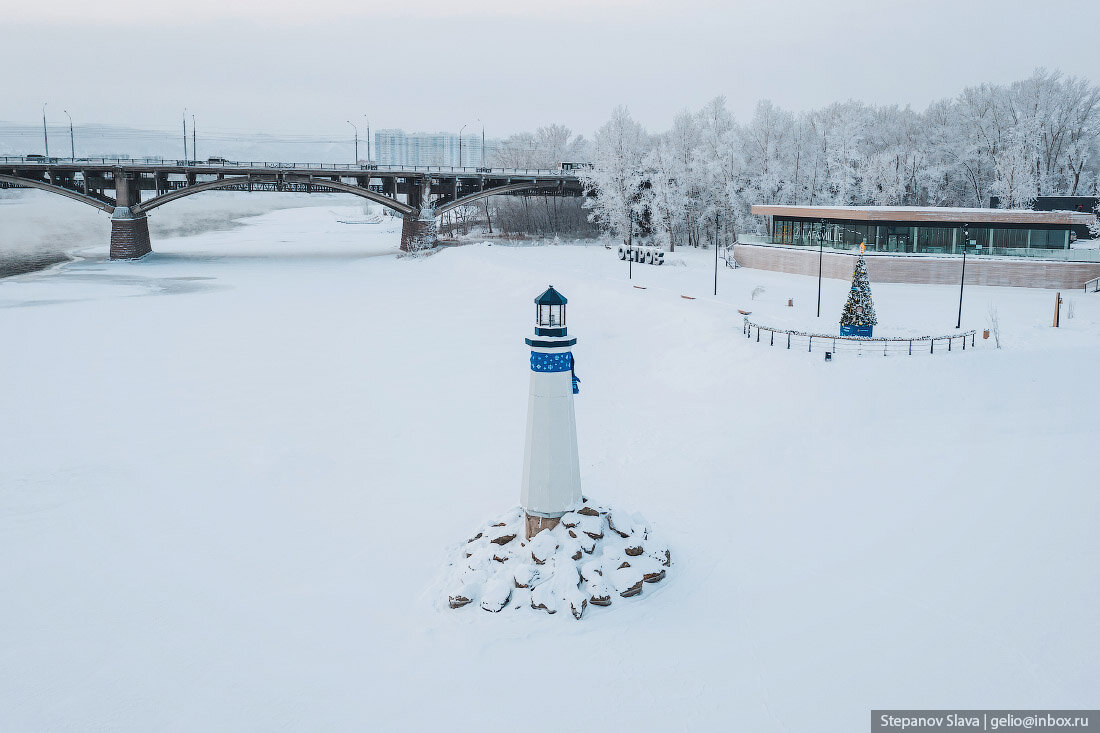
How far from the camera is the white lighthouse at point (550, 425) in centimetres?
1305

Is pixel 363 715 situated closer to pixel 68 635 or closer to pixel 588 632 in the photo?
pixel 588 632

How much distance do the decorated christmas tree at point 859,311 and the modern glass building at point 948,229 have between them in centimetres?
1745

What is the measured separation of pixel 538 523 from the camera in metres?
14.0

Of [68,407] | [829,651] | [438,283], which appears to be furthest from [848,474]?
[438,283]

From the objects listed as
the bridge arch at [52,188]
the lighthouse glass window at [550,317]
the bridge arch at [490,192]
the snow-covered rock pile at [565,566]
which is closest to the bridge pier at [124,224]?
the bridge arch at [52,188]

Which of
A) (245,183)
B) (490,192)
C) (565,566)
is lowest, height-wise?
(565,566)

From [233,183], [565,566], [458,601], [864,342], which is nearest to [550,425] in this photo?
[565,566]

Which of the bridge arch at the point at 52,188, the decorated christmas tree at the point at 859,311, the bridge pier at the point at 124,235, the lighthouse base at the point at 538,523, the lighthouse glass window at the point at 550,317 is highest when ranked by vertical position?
the bridge arch at the point at 52,188

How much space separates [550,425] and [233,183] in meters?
71.4

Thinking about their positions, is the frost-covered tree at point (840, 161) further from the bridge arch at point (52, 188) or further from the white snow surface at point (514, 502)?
the bridge arch at point (52, 188)

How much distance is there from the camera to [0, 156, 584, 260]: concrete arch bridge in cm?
7612

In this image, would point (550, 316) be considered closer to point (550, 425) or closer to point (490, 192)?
point (550, 425)

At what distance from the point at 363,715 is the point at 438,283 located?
4860cm

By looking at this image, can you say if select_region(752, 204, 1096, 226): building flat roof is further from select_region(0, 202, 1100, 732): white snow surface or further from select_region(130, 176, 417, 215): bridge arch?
select_region(130, 176, 417, 215): bridge arch
